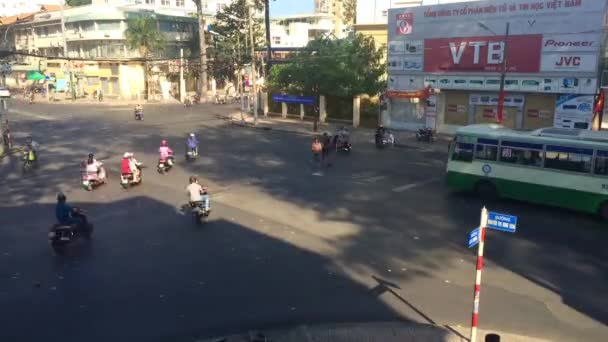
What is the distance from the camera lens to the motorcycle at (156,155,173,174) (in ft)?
74.0

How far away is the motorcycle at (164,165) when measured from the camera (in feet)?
74.0

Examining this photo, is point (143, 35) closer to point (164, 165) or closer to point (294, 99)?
point (294, 99)

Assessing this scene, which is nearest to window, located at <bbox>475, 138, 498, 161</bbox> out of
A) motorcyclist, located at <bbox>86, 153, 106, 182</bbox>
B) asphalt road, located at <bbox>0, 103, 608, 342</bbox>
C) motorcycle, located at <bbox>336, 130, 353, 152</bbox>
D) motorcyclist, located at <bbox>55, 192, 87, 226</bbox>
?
asphalt road, located at <bbox>0, 103, 608, 342</bbox>

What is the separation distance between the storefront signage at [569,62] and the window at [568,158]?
48.8 ft

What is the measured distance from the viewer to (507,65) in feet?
102

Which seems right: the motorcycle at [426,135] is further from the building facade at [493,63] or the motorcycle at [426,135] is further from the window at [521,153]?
the window at [521,153]

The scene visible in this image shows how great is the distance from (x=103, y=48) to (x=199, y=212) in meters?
60.7

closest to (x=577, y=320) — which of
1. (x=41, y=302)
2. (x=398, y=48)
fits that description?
(x=41, y=302)

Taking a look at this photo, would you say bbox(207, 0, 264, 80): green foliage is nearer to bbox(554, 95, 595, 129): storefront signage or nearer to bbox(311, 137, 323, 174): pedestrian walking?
bbox(554, 95, 595, 129): storefront signage

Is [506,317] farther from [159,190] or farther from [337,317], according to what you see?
[159,190]

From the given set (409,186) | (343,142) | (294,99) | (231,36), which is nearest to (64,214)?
(409,186)

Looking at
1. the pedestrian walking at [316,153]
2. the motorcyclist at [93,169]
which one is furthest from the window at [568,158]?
the motorcyclist at [93,169]

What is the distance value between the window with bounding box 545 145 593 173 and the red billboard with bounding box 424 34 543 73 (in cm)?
1613

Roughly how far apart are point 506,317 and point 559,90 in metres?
23.6
